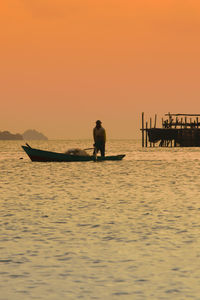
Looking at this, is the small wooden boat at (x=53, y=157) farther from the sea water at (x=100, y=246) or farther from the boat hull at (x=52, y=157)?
the sea water at (x=100, y=246)

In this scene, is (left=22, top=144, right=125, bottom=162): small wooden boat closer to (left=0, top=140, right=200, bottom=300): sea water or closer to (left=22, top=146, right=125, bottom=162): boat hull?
(left=22, top=146, right=125, bottom=162): boat hull

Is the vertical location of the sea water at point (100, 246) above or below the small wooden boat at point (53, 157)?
below

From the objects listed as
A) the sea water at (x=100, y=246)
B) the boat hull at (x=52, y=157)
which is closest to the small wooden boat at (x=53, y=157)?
the boat hull at (x=52, y=157)

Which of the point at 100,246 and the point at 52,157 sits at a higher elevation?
the point at 52,157

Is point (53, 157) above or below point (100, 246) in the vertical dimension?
above

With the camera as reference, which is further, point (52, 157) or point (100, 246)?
point (52, 157)

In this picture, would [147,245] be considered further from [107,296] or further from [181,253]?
[107,296]

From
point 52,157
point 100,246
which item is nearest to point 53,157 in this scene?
point 52,157

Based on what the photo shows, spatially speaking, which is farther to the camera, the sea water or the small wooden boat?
the small wooden boat

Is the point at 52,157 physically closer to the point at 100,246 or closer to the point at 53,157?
the point at 53,157

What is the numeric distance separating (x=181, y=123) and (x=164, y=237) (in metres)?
65.8

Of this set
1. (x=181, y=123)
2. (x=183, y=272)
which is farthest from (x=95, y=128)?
(x=181, y=123)

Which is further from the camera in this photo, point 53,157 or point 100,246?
point 53,157

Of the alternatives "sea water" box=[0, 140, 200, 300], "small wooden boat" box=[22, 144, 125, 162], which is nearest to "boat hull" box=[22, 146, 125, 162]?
"small wooden boat" box=[22, 144, 125, 162]
